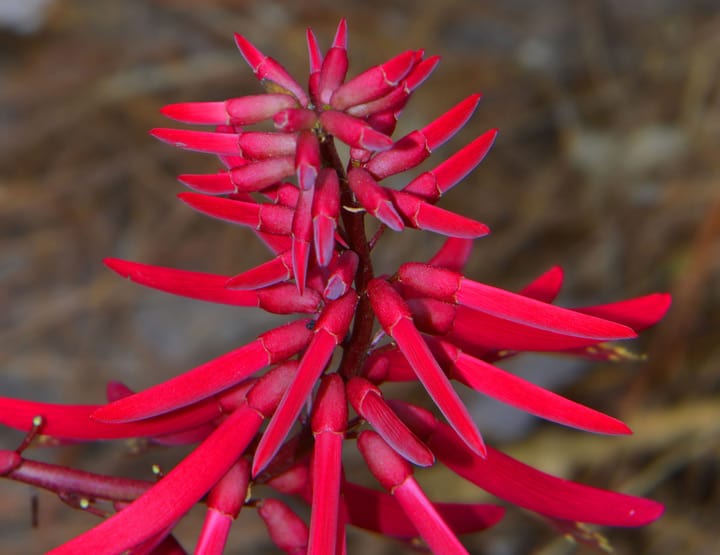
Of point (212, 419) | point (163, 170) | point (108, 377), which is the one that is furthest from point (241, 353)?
point (163, 170)

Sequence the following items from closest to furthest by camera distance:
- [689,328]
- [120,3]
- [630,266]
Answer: [689,328] < [630,266] < [120,3]

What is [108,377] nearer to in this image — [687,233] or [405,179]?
[405,179]

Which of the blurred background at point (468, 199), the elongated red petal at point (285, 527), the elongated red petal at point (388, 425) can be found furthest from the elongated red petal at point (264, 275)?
the blurred background at point (468, 199)

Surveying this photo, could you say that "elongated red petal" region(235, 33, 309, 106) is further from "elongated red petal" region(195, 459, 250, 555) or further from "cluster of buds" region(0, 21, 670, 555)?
"elongated red petal" region(195, 459, 250, 555)

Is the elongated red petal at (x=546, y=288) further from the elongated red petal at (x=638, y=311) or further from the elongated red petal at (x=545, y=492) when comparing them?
the elongated red petal at (x=545, y=492)

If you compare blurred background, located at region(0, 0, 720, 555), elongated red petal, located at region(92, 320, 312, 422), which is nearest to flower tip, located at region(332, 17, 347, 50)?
elongated red petal, located at region(92, 320, 312, 422)

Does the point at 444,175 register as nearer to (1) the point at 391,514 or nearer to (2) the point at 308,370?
(2) the point at 308,370
